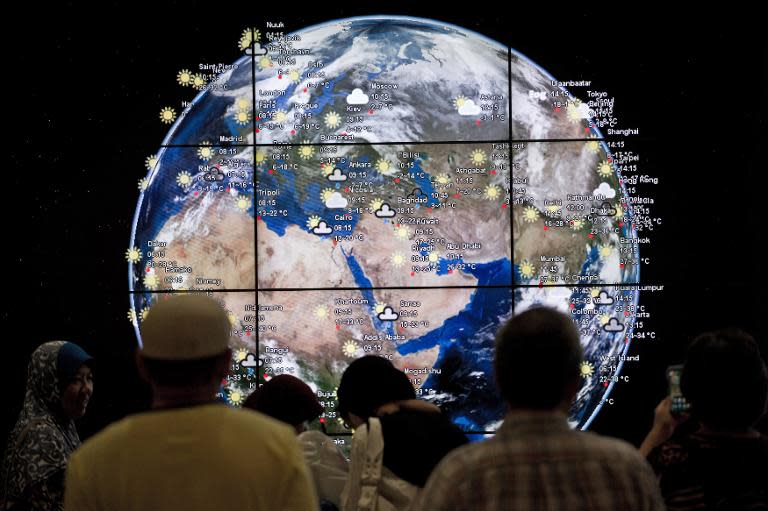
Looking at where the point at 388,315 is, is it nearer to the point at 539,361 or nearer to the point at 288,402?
the point at 288,402

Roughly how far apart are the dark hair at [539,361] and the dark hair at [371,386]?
3.71ft

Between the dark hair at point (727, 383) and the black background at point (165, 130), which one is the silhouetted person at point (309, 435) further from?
the black background at point (165, 130)

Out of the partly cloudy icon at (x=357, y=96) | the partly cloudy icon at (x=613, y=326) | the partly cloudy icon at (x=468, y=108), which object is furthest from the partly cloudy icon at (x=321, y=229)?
the partly cloudy icon at (x=613, y=326)

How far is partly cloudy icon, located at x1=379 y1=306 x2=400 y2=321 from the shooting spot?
4305 millimetres

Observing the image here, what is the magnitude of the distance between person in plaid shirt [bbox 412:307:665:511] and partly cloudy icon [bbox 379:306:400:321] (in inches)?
112

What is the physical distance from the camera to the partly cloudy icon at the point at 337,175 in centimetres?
434

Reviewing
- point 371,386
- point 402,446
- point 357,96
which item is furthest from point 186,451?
point 357,96

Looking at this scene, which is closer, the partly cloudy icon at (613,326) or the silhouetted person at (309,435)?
the silhouetted person at (309,435)

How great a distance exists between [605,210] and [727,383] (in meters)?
2.67

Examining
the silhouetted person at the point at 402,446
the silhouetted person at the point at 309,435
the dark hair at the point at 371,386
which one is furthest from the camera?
the silhouetted person at the point at 309,435

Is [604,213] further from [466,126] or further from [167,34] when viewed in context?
[167,34]

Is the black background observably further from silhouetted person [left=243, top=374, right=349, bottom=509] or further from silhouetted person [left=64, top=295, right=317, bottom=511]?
silhouetted person [left=64, top=295, right=317, bottom=511]

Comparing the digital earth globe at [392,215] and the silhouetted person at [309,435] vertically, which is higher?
the digital earth globe at [392,215]

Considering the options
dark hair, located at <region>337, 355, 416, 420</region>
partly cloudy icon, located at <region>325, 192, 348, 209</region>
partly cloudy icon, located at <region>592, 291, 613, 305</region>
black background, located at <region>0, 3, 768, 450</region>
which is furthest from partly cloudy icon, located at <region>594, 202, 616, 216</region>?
dark hair, located at <region>337, 355, 416, 420</region>
